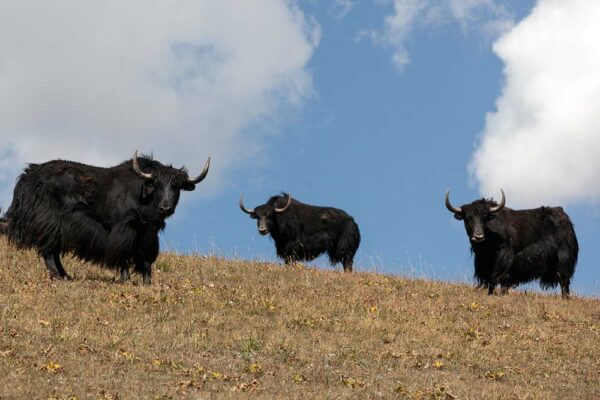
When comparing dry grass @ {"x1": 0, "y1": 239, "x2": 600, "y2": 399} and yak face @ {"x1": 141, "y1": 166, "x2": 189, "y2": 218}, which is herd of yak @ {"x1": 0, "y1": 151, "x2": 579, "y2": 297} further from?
dry grass @ {"x1": 0, "y1": 239, "x2": 600, "y2": 399}

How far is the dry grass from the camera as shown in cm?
980

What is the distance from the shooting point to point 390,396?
31.9 feet

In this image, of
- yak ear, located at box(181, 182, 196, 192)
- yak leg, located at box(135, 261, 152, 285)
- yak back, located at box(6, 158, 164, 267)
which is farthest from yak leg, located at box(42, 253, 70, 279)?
yak ear, located at box(181, 182, 196, 192)

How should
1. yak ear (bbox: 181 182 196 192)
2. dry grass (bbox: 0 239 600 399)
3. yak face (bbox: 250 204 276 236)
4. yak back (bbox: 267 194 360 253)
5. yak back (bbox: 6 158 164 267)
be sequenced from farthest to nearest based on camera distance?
1. yak back (bbox: 267 194 360 253)
2. yak face (bbox: 250 204 276 236)
3. yak ear (bbox: 181 182 196 192)
4. yak back (bbox: 6 158 164 267)
5. dry grass (bbox: 0 239 600 399)

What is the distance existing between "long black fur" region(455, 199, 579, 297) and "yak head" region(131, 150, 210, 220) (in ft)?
24.2

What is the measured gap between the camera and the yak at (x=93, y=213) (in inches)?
603

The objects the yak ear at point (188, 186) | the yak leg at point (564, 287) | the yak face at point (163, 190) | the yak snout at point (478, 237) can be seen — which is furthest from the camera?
the yak leg at point (564, 287)

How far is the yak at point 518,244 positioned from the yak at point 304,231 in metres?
7.63

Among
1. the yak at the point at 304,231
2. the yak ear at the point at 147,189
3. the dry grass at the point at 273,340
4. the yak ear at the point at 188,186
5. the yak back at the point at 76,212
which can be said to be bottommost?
the dry grass at the point at 273,340

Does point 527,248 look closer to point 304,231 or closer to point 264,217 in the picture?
point 304,231

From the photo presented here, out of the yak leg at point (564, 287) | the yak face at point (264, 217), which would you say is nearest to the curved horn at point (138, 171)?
the yak leg at point (564, 287)

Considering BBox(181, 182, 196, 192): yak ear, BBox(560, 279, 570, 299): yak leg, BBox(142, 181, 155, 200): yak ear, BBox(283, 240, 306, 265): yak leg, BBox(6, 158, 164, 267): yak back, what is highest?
BBox(283, 240, 306, 265): yak leg

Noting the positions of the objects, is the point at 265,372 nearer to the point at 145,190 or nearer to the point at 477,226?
the point at 145,190

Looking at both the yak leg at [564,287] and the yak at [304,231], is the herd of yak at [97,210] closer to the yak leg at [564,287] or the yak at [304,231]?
the yak leg at [564,287]
